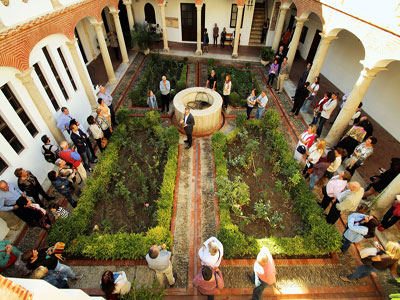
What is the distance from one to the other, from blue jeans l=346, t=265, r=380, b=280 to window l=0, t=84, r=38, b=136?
986 cm

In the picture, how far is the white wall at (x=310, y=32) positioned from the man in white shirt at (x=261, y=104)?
28.0ft

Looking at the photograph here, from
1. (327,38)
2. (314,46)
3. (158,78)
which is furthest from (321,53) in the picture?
(158,78)

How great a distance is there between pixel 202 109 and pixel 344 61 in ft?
28.9

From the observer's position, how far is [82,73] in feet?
31.7

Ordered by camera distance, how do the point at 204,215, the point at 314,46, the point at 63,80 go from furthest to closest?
1. the point at 314,46
2. the point at 63,80
3. the point at 204,215

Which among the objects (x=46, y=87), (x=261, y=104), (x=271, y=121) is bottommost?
(x=271, y=121)

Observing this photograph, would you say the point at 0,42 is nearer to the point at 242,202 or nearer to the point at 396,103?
the point at 242,202

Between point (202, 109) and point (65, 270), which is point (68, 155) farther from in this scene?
point (202, 109)

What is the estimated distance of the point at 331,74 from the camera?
1320 cm

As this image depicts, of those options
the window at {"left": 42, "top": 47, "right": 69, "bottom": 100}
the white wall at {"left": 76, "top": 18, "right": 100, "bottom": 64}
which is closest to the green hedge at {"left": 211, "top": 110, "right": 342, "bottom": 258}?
the window at {"left": 42, "top": 47, "right": 69, "bottom": 100}

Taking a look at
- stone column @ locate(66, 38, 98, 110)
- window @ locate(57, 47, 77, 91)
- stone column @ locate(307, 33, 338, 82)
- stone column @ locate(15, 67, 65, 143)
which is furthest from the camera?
stone column @ locate(307, 33, 338, 82)

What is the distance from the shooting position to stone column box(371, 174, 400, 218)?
232 inches

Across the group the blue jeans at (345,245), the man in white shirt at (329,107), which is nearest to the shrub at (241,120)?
the man in white shirt at (329,107)

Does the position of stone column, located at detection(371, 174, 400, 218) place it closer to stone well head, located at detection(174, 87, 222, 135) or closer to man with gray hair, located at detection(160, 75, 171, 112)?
stone well head, located at detection(174, 87, 222, 135)
